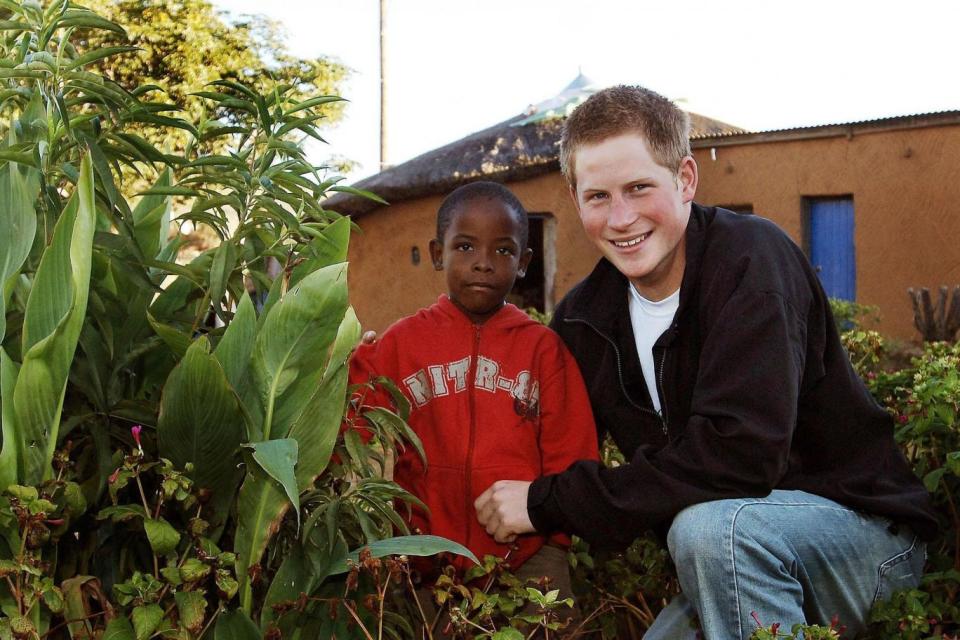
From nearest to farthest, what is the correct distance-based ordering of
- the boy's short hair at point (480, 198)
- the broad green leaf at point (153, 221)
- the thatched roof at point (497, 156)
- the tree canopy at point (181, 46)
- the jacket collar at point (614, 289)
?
the broad green leaf at point (153, 221) < the jacket collar at point (614, 289) < the boy's short hair at point (480, 198) < the thatched roof at point (497, 156) < the tree canopy at point (181, 46)

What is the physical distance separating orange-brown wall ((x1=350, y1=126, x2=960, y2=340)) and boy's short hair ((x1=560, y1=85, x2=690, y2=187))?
916 centimetres

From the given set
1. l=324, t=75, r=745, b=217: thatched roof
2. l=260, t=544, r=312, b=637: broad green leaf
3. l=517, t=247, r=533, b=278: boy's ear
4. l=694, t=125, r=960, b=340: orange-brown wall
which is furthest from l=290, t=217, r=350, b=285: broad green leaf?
l=324, t=75, r=745, b=217: thatched roof

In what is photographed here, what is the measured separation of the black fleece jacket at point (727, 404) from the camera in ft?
7.33

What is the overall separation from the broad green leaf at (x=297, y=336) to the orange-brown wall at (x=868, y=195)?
10.2 m

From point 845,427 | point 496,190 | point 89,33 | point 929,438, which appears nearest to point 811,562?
point 845,427

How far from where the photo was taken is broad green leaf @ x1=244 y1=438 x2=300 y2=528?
63.8 inches

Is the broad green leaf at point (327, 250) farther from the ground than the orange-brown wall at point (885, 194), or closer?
closer

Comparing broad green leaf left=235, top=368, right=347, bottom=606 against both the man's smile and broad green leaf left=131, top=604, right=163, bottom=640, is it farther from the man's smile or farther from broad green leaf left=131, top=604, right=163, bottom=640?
the man's smile

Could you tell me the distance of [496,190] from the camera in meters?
2.77

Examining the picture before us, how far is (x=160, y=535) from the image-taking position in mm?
1715

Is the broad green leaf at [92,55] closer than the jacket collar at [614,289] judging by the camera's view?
Yes

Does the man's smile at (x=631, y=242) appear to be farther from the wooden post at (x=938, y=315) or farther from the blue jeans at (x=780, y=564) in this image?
the wooden post at (x=938, y=315)

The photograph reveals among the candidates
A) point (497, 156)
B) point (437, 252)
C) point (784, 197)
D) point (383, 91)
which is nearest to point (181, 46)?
point (383, 91)

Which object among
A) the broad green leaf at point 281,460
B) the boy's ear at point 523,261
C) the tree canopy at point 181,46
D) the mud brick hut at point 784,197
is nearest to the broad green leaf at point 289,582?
the broad green leaf at point 281,460
